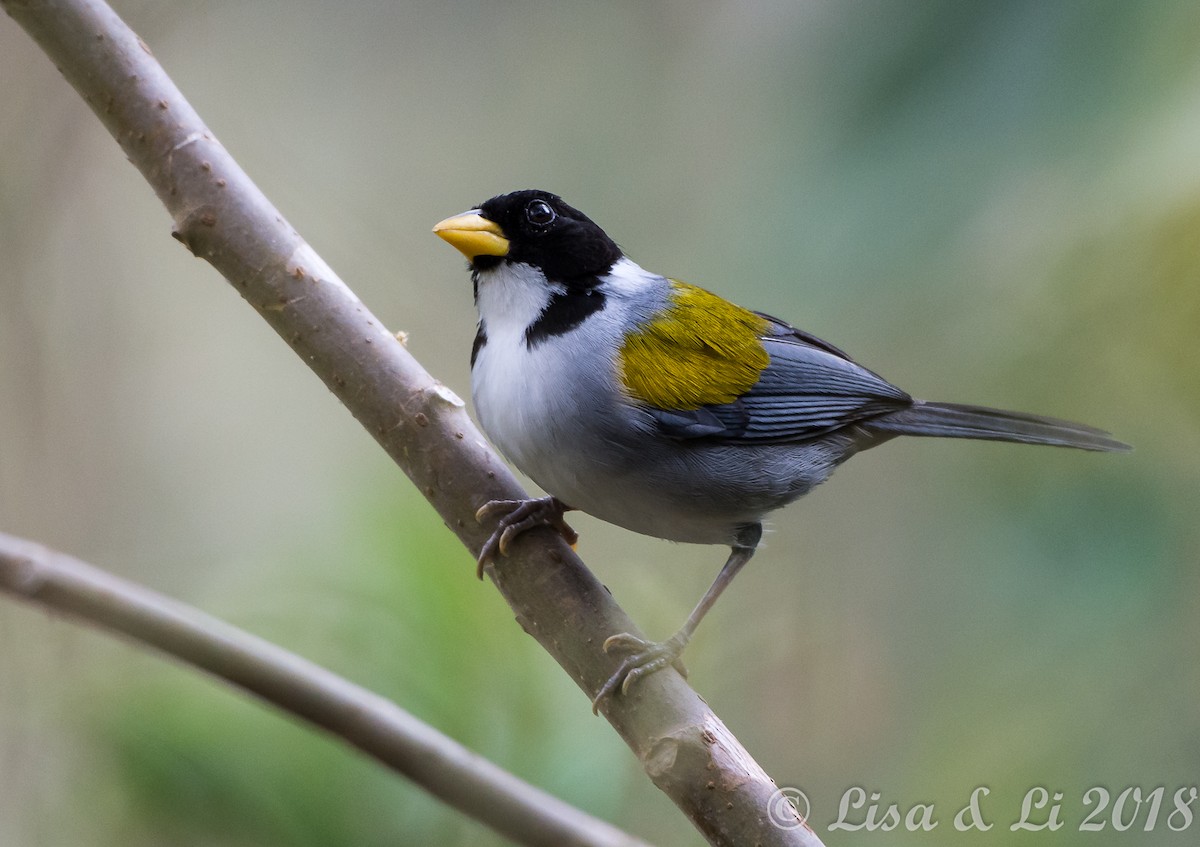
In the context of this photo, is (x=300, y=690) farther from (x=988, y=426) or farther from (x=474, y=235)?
(x=988, y=426)

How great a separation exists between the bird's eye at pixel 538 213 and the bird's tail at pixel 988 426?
Answer: 103 cm

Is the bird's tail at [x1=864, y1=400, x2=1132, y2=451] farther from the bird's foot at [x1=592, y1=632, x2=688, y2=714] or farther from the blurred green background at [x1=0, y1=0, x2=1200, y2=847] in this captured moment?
the bird's foot at [x1=592, y1=632, x2=688, y2=714]

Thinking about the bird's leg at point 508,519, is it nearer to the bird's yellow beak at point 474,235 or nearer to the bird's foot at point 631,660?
the bird's foot at point 631,660

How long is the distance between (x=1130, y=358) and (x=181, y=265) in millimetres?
3897

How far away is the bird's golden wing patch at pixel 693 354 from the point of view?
2.54 meters

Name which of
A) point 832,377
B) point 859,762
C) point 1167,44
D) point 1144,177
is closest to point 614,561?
point 859,762

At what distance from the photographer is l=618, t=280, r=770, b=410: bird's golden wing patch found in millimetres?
2545

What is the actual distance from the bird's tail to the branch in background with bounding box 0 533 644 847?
4.80 feet

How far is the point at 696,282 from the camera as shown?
4.22 metres

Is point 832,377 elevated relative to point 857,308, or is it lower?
lower

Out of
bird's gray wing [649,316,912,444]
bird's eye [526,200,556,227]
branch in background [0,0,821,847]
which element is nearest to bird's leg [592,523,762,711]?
branch in background [0,0,821,847]

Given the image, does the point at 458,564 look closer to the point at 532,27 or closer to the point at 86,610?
the point at 86,610

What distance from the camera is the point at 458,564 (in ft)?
9.30

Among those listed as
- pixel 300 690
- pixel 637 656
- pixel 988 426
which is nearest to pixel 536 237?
pixel 637 656
